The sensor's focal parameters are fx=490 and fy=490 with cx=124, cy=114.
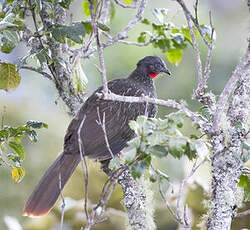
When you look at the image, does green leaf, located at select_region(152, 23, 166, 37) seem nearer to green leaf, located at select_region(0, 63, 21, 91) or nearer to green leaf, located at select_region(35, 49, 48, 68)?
green leaf, located at select_region(35, 49, 48, 68)

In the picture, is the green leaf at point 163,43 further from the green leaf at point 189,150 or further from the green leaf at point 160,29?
the green leaf at point 189,150

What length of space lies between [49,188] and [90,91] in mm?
3325

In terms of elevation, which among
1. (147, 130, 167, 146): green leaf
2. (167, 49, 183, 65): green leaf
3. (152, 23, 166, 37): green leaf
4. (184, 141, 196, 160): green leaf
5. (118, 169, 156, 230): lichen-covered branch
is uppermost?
(152, 23, 166, 37): green leaf

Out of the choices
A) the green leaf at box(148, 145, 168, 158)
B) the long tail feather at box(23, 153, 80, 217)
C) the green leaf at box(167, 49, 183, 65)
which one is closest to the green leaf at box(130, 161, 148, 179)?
the green leaf at box(148, 145, 168, 158)

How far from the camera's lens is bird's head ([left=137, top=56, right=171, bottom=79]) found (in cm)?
423

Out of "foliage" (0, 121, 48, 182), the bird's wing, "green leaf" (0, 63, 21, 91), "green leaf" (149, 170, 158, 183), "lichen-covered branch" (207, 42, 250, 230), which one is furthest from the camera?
the bird's wing

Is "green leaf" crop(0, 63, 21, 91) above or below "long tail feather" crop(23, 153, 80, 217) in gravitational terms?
above

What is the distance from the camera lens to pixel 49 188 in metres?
3.38

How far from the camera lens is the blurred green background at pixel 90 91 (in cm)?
406

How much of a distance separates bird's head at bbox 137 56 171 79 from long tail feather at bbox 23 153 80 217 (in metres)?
1.15

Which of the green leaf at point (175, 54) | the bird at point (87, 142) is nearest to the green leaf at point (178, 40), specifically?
the green leaf at point (175, 54)

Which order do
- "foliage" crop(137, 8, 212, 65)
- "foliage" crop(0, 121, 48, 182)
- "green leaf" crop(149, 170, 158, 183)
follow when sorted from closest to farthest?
"green leaf" crop(149, 170, 158, 183), "foliage" crop(0, 121, 48, 182), "foliage" crop(137, 8, 212, 65)

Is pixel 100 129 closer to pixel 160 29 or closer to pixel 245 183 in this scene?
pixel 160 29

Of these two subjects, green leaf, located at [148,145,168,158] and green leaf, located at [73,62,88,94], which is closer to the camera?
green leaf, located at [148,145,168,158]
